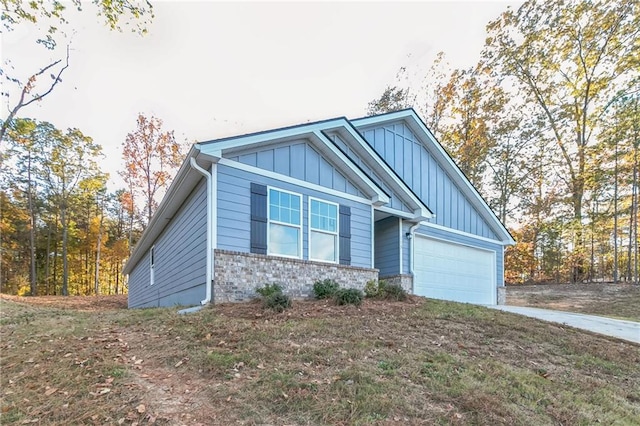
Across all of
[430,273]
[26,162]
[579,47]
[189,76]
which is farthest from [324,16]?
[26,162]

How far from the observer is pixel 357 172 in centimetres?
933

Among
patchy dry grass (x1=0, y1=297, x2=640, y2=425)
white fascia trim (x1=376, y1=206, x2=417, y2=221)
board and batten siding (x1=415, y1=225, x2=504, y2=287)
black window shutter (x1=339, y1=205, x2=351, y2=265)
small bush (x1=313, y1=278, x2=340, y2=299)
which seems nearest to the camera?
patchy dry grass (x1=0, y1=297, x2=640, y2=425)

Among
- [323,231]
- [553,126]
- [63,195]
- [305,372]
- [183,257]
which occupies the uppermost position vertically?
[553,126]

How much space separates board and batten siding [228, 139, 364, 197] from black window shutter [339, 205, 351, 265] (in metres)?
0.59

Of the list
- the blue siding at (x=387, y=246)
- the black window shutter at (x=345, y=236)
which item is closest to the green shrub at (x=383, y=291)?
the black window shutter at (x=345, y=236)

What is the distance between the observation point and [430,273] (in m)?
12.0

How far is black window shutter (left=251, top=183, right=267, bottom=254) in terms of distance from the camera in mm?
7371

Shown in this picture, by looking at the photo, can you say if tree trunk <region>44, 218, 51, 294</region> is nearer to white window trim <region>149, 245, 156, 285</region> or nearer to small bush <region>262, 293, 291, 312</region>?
white window trim <region>149, 245, 156, 285</region>

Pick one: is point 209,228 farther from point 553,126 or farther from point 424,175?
point 553,126

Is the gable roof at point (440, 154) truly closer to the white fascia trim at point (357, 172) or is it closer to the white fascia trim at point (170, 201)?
the white fascia trim at point (357, 172)

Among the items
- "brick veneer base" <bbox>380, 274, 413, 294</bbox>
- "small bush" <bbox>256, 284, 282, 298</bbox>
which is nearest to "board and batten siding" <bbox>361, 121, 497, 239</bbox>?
"brick veneer base" <bbox>380, 274, 413, 294</bbox>

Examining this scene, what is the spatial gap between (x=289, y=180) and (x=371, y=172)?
11.1 feet

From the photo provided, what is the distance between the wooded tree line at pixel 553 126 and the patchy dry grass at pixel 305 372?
16097 mm

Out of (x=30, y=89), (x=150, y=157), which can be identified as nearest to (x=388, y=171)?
(x=30, y=89)
